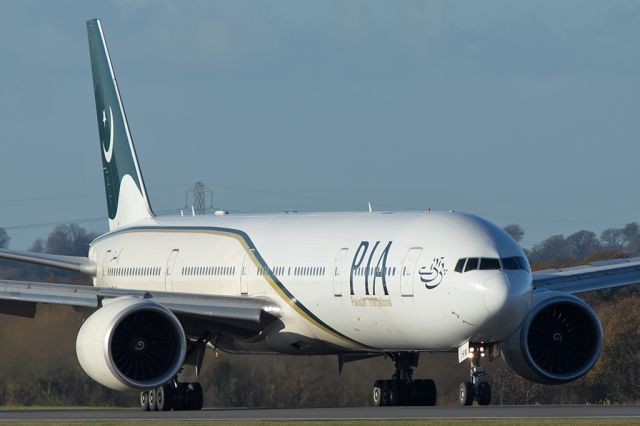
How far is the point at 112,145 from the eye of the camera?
165 feet

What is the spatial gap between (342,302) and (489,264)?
4194mm

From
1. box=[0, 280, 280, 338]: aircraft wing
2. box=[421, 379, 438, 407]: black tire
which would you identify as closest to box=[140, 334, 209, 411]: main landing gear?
box=[0, 280, 280, 338]: aircraft wing

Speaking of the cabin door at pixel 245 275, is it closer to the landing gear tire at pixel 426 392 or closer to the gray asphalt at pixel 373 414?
the gray asphalt at pixel 373 414

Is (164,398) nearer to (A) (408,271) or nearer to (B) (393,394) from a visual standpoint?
(B) (393,394)

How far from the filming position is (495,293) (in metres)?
34.8

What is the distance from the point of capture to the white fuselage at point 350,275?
35.5 m

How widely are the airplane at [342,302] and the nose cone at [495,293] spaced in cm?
2

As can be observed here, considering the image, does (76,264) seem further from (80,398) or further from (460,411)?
(460,411)

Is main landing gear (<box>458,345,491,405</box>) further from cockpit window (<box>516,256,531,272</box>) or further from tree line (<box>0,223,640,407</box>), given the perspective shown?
tree line (<box>0,223,640,407</box>)

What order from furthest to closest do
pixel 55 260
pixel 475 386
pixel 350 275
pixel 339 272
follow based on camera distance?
pixel 55 260
pixel 339 272
pixel 350 275
pixel 475 386

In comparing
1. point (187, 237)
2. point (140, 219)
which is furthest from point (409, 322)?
point (140, 219)

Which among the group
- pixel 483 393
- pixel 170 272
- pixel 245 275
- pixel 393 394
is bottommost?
pixel 483 393

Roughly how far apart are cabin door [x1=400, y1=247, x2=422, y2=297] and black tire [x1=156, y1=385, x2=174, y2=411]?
6331 millimetres

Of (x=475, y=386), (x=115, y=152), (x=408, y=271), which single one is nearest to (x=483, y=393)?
(x=475, y=386)
